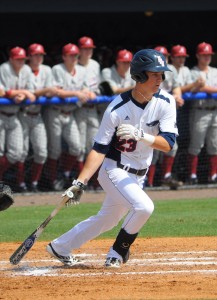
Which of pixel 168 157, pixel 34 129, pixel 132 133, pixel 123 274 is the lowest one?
pixel 168 157

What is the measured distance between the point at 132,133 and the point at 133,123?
404mm

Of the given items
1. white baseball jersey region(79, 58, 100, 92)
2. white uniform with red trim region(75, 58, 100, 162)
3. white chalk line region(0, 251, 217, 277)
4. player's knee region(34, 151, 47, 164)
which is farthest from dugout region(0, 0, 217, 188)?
white chalk line region(0, 251, 217, 277)

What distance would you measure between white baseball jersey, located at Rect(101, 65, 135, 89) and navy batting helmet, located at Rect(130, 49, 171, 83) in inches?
213

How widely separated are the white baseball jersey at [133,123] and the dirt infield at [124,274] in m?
0.84

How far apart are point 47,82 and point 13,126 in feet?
2.54

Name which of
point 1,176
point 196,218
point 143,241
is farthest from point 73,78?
point 143,241

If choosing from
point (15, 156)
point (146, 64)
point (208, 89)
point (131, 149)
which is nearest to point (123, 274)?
point (131, 149)

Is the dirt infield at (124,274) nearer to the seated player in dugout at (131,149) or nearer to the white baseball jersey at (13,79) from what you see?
the seated player in dugout at (131,149)

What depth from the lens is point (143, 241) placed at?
8.45m

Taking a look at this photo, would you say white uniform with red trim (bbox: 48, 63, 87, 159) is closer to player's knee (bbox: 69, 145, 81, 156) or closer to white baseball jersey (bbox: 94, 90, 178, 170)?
player's knee (bbox: 69, 145, 81, 156)

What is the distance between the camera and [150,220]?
9891mm

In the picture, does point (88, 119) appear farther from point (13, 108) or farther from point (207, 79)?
point (207, 79)

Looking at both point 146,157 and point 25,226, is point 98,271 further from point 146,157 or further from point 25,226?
point 25,226

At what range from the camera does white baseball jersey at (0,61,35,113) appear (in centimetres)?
1170
